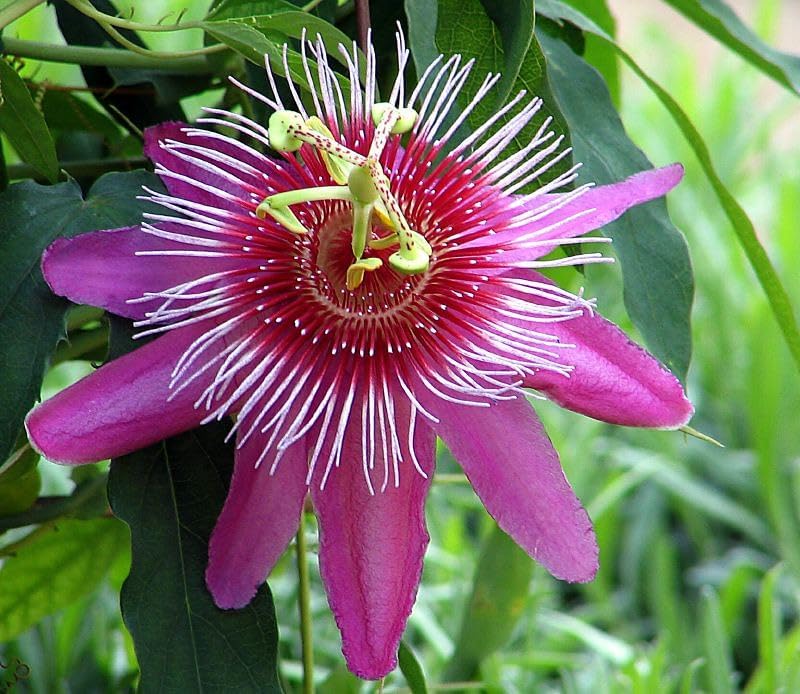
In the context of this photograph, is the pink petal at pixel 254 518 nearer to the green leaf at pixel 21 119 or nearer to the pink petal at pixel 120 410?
the pink petal at pixel 120 410

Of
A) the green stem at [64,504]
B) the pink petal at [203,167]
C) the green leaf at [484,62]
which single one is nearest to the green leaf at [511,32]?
the green leaf at [484,62]

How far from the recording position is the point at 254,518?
52cm

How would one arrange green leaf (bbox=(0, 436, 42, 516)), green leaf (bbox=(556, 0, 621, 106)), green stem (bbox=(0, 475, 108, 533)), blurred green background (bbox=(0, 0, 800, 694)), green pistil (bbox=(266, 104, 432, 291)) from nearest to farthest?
green pistil (bbox=(266, 104, 432, 291)) < green leaf (bbox=(0, 436, 42, 516)) < green stem (bbox=(0, 475, 108, 533)) < green leaf (bbox=(556, 0, 621, 106)) < blurred green background (bbox=(0, 0, 800, 694))

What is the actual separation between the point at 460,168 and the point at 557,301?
2.8 inches

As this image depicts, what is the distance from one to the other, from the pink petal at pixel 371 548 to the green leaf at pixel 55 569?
297mm

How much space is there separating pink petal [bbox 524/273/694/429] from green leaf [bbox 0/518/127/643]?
1.20 feet

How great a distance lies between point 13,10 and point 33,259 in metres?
0.11

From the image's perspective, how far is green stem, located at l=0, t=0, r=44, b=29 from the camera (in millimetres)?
502

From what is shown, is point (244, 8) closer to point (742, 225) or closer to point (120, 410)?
point (120, 410)

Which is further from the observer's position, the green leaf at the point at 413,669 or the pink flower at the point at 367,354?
the green leaf at the point at 413,669

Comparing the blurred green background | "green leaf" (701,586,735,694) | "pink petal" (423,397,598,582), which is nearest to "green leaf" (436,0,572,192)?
"pink petal" (423,397,598,582)

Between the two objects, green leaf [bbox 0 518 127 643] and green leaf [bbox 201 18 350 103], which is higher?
green leaf [bbox 201 18 350 103]

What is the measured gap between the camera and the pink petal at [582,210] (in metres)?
0.51

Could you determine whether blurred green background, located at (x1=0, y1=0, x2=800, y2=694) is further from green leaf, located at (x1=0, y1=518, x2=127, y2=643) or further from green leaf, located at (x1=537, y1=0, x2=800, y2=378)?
green leaf, located at (x1=537, y1=0, x2=800, y2=378)
